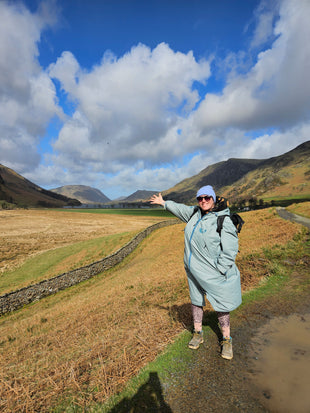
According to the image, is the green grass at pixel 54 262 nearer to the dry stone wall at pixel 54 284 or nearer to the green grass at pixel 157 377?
the dry stone wall at pixel 54 284

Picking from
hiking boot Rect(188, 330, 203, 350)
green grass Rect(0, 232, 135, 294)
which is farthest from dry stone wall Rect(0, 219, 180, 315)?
hiking boot Rect(188, 330, 203, 350)

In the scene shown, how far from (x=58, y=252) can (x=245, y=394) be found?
40.7 metres

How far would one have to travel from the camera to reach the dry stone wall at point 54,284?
68.3 feet

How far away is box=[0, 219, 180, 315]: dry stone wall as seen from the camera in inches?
819

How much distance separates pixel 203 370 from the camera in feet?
12.6

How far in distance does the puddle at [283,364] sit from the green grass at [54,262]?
94.6 feet

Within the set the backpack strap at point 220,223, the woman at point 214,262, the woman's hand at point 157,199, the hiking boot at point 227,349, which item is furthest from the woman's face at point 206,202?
the hiking boot at point 227,349

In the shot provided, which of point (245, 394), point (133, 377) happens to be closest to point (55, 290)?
point (133, 377)

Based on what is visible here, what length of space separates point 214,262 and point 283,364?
221 centimetres

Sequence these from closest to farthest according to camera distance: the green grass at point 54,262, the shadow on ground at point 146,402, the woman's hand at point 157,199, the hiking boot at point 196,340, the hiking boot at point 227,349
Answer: the shadow on ground at point 146,402 < the hiking boot at point 227,349 < the hiking boot at point 196,340 < the woman's hand at point 157,199 < the green grass at point 54,262

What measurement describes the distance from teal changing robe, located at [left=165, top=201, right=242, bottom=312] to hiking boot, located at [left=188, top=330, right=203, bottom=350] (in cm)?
96

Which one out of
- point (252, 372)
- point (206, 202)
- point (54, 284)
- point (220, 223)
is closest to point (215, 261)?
point (220, 223)

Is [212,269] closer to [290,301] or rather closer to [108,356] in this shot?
[108,356]

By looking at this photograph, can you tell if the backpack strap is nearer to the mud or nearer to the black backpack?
the black backpack
